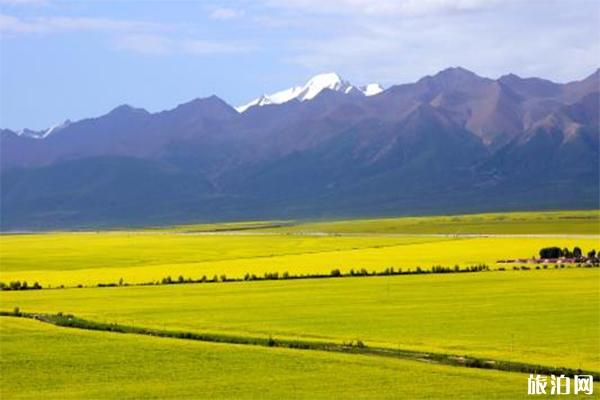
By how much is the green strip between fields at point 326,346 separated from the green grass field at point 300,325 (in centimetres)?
93

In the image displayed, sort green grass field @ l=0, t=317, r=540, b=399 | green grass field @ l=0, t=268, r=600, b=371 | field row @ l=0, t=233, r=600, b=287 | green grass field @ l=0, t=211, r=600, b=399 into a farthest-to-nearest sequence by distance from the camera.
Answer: field row @ l=0, t=233, r=600, b=287
green grass field @ l=0, t=268, r=600, b=371
green grass field @ l=0, t=211, r=600, b=399
green grass field @ l=0, t=317, r=540, b=399

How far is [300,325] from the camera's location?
52438mm

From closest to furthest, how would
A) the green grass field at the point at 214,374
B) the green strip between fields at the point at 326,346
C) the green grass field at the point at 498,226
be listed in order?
the green grass field at the point at 214,374, the green strip between fields at the point at 326,346, the green grass field at the point at 498,226

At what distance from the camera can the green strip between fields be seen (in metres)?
39.5

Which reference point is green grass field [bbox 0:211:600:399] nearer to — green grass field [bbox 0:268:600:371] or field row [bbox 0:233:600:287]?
green grass field [bbox 0:268:600:371]

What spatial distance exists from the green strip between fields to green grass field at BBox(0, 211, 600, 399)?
3.06ft

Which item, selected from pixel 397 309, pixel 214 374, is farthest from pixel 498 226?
pixel 214 374

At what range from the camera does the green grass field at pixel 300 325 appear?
36219 millimetres

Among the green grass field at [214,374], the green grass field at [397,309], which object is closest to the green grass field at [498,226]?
the green grass field at [397,309]

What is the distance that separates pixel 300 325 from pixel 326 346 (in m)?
6.95

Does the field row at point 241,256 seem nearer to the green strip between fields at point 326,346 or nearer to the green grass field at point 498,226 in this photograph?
the green grass field at point 498,226

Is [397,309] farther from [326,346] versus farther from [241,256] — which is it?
[241,256]

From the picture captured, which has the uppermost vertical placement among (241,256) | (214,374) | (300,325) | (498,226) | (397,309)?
(498,226)

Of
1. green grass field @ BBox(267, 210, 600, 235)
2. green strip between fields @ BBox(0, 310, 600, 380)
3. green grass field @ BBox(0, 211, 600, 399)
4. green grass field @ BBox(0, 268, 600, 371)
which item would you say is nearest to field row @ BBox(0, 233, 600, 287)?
green grass field @ BBox(0, 211, 600, 399)
